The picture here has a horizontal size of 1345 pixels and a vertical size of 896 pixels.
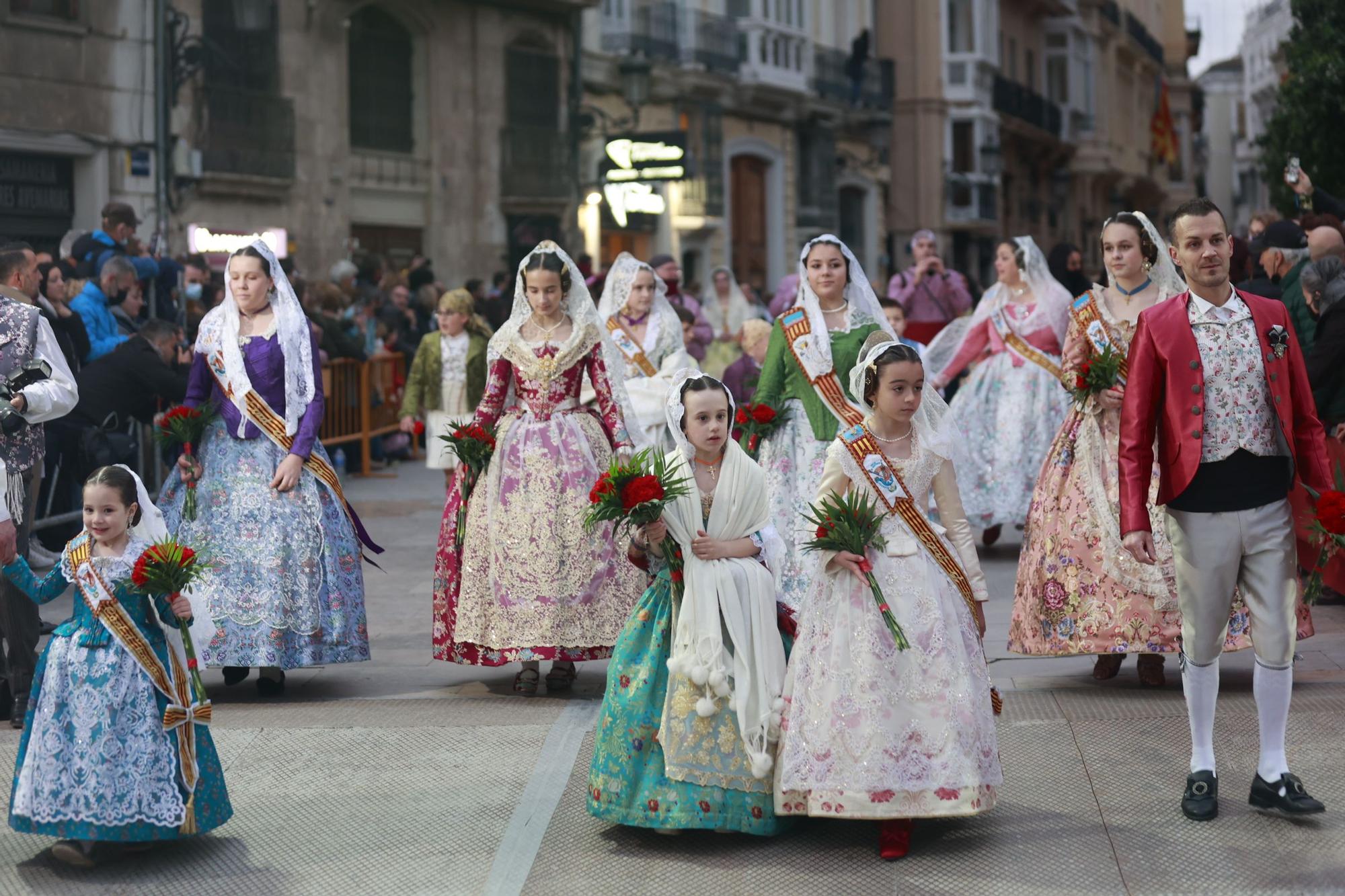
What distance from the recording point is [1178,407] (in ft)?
18.6

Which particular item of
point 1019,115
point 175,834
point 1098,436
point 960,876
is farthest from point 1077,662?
point 1019,115

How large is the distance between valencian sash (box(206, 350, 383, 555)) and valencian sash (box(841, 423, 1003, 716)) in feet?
9.62

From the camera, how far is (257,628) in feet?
25.0

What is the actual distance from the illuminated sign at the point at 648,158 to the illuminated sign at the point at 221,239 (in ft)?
12.3

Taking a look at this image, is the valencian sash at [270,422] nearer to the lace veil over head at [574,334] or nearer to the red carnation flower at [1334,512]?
the lace veil over head at [574,334]

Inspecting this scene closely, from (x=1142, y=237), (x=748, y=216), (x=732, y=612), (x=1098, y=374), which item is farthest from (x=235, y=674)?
(x=748, y=216)

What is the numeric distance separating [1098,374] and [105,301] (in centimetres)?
660

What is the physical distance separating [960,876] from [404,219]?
1973 cm

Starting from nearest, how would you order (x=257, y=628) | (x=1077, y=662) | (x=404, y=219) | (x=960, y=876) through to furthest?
(x=960, y=876) < (x=257, y=628) < (x=1077, y=662) < (x=404, y=219)

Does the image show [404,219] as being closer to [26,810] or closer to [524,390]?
[524,390]

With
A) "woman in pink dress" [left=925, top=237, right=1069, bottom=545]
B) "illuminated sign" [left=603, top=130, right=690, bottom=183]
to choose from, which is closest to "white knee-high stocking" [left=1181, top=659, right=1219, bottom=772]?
"woman in pink dress" [left=925, top=237, right=1069, bottom=545]

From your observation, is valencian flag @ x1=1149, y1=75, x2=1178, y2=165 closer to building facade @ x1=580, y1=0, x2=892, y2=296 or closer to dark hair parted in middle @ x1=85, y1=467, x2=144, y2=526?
building facade @ x1=580, y1=0, x2=892, y2=296

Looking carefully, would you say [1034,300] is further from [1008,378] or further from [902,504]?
[902,504]

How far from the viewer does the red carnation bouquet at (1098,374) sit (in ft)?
25.1
